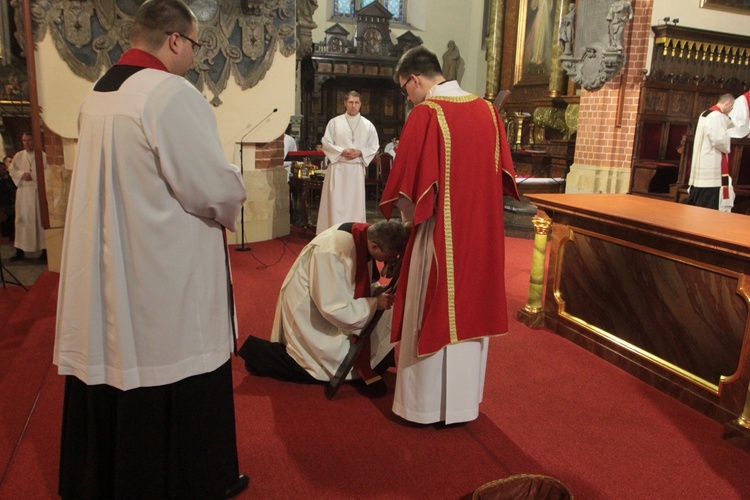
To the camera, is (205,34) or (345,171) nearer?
(205,34)

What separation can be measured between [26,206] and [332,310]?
16.0 ft

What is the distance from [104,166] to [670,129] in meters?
9.11

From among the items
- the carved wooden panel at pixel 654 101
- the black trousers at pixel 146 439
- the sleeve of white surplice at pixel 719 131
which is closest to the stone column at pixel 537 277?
the black trousers at pixel 146 439

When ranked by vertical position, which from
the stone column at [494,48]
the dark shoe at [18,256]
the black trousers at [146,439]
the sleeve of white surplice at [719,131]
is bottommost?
the dark shoe at [18,256]

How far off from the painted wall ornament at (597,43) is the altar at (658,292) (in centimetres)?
457

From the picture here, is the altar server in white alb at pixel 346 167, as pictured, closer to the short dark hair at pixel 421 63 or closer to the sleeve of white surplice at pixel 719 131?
the sleeve of white surplice at pixel 719 131

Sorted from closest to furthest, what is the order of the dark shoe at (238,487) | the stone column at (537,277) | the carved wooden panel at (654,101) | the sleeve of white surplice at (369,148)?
the dark shoe at (238,487) → the stone column at (537,277) → the sleeve of white surplice at (369,148) → the carved wooden panel at (654,101)

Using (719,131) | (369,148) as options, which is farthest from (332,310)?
(719,131)

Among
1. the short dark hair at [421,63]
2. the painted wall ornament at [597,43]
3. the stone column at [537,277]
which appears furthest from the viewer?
the painted wall ornament at [597,43]

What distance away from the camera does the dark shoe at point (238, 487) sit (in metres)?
2.43

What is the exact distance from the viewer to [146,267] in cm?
191

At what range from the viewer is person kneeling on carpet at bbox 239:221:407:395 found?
3.23m

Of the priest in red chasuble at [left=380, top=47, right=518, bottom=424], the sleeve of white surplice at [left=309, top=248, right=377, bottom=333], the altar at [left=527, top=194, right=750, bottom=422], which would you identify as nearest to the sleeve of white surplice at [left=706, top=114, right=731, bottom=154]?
the altar at [left=527, top=194, right=750, bottom=422]

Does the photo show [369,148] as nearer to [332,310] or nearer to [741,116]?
[332,310]
